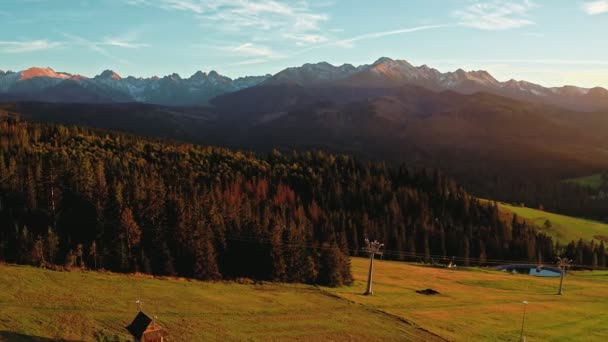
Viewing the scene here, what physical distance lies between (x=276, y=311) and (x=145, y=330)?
24.0 m

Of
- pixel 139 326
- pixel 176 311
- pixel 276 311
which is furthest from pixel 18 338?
pixel 276 311

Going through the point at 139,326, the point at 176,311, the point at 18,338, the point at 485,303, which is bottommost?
the point at 485,303

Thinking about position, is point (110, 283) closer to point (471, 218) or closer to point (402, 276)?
point (402, 276)

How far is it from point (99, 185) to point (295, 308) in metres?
57.6

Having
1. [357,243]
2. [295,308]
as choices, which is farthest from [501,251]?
[295,308]

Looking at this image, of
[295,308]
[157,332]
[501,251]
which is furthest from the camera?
[501,251]

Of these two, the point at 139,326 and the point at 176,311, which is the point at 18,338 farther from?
the point at 176,311

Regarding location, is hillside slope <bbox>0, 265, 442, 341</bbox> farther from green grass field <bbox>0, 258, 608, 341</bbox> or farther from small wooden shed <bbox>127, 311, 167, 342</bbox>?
small wooden shed <bbox>127, 311, 167, 342</bbox>

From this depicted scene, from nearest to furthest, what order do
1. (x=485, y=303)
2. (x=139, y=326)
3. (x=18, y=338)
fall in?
(x=18, y=338) < (x=139, y=326) < (x=485, y=303)

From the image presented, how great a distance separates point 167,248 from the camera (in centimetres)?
9444

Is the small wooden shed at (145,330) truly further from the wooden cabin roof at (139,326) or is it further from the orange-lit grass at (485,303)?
the orange-lit grass at (485,303)

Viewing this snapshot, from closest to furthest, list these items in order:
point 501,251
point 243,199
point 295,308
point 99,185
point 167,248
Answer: point 295,308 → point 167,248 → point 99,185 → point 243,199 → point 501,251

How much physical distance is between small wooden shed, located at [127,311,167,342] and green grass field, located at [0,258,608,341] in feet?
12.7

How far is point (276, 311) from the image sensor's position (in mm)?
70125
